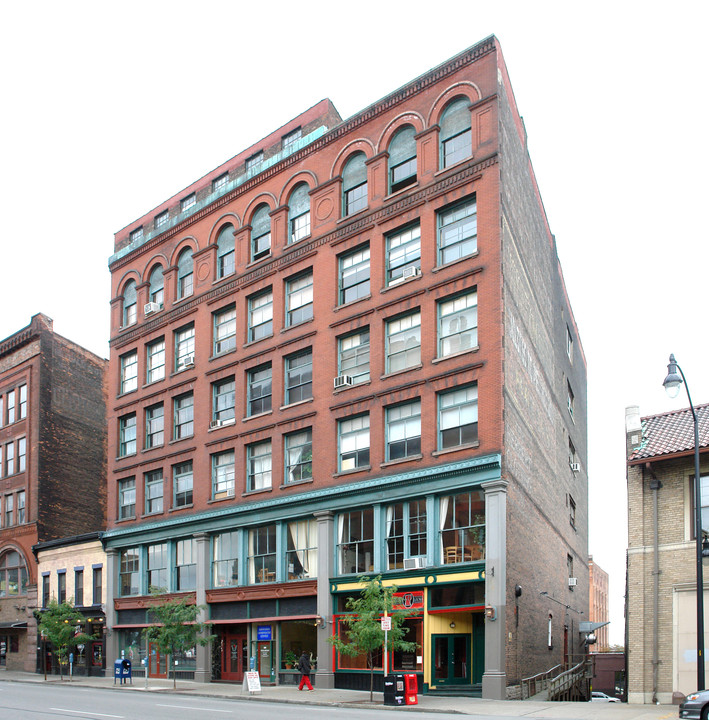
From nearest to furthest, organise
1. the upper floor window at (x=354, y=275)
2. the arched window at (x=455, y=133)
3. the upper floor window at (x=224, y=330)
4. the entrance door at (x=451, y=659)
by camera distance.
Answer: the entrance door at (x=451, y=659), the arched window at (x=455, y=133), the upper floor window at (x=354, y=275), the upper floor window at (x=224, y=330)

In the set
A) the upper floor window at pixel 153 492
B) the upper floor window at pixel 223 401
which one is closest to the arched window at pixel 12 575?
the upper floor window at pixel 153 492

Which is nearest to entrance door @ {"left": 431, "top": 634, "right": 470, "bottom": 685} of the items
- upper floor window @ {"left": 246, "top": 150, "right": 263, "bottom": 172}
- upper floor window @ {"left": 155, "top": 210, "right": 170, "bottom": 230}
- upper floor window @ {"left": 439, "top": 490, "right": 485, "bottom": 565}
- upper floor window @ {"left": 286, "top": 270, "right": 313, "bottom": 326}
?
upper floor window @ {"left": 439, "top": 490, "right": 485, "bottom": 565}

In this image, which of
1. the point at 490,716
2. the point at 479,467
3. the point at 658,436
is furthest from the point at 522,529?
the point at 490,716

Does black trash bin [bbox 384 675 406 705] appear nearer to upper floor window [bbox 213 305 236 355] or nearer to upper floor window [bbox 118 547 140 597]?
upper floor window [bbox 213 305 236 355]

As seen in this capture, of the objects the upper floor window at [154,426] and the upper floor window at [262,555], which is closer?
the upper floor window at [262,555]

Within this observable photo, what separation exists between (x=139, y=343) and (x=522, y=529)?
2662 centimetres

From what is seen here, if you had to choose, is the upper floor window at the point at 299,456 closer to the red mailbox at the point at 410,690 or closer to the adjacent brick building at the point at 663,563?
the red mailbox at the point at 410,690

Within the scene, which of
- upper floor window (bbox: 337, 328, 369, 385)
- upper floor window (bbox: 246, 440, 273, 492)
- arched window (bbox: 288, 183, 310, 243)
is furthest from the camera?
arched window (bbox: 288, 183, 310, 243)

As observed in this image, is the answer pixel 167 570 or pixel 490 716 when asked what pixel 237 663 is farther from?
pixel 490 716

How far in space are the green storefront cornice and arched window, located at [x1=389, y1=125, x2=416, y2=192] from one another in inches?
→ 501

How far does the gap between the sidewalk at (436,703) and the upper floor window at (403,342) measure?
12.9m

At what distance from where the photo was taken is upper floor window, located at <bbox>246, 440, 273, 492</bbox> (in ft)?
137

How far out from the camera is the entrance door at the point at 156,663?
147ft

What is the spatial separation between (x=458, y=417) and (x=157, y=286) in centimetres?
2407
